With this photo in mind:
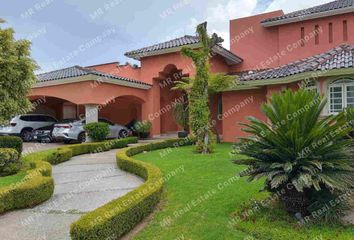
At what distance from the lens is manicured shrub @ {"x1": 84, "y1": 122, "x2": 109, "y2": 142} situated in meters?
17.4

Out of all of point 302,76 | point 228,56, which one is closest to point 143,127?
point 228,56

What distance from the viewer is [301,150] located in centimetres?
568

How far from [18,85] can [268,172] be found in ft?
32.7

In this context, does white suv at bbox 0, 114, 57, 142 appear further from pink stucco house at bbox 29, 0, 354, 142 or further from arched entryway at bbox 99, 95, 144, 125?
arched entryway at bbox 99, 95, 144, 125

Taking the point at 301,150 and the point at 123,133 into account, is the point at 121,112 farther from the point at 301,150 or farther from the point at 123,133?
the point at 301,150

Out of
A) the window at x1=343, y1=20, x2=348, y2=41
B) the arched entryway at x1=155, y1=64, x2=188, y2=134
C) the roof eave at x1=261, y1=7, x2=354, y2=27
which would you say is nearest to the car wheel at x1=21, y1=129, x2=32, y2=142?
the arched entryway at x1=155, y1=64, x2=188, y2=134

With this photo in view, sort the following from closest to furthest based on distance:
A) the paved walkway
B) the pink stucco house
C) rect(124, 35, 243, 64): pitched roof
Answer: the paved walkway, the pink stucco house, rect(124, 35, 243, 64): pitched roof

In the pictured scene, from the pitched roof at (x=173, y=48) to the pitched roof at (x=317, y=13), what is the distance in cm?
303

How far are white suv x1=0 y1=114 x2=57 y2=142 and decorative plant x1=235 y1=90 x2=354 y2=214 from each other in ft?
61.8

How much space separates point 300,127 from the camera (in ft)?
18.8

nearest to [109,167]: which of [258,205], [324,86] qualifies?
[258,205]

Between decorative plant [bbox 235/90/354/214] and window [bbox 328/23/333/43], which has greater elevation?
window [bbox 328/23/333/43]

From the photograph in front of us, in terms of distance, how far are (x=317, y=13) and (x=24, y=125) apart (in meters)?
19.5

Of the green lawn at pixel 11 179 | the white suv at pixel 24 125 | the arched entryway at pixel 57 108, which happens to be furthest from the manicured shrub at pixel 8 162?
the arched entryway at pixel 57 108
